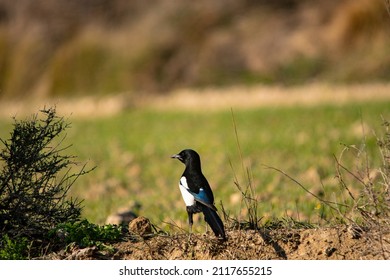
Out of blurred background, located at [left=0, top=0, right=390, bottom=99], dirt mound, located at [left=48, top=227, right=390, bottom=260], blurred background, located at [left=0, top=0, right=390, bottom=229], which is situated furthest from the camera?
blurred background, located at [left=0, top=0, right=390, bottom=99]

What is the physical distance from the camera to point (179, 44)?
40.6 m

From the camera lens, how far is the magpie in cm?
487

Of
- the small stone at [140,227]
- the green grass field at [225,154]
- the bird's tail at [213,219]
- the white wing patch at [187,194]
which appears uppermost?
the green grass field at [225,154]

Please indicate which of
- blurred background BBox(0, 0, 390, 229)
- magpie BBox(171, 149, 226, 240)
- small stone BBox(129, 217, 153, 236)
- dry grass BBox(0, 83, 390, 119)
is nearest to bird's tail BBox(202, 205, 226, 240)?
magpie BBox(171, 149, 226, 240)

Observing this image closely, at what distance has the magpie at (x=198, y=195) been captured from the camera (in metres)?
4.87

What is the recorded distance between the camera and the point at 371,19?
34531 mm

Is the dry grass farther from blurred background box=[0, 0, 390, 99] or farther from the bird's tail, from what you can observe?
the bird's tail

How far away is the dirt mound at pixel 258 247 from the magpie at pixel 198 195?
0.17 meters

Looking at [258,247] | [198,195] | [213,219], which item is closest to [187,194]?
[198,195]

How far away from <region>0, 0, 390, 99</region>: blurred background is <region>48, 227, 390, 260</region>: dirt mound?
1038 inches

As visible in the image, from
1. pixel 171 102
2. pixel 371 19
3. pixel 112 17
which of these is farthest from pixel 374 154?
pixel 112 17

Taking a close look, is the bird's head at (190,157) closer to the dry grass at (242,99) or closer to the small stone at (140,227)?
the small stone at (140,227)

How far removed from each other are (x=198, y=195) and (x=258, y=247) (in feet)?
2.03

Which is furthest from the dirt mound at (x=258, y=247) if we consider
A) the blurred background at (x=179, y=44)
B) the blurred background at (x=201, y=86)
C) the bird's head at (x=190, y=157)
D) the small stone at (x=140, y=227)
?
the blurred background at (x=179, y=44)
